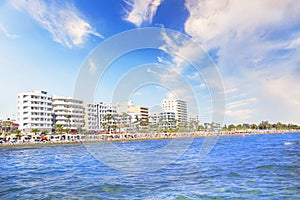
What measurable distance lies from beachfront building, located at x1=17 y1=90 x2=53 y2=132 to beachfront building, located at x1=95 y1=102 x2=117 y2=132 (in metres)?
24.6

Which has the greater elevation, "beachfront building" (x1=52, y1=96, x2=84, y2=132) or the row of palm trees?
"beachfront building" (x1=52, y1=96, x2=84, y2=132)

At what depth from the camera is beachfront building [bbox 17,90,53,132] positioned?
79938mm

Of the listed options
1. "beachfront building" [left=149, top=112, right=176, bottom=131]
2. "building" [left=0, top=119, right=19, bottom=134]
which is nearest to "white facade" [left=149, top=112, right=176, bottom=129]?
"beachfront building" [left=149, top=112, right=176, bottom=131]

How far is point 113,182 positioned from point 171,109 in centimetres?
11274

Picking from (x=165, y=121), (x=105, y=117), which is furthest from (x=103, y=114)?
(x=165, y=121)

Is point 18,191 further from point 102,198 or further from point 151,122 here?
point 151,122

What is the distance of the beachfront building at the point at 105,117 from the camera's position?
106875 millimetres

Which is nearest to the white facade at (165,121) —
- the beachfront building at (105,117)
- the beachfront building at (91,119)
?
the beachfront building at (105,117)

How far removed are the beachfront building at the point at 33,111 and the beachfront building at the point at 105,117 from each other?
24645mm

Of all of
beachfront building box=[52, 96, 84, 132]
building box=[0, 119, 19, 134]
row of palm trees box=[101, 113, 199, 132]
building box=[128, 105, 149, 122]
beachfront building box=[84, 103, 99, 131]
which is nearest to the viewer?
building box=[0, 119, 19, 134]

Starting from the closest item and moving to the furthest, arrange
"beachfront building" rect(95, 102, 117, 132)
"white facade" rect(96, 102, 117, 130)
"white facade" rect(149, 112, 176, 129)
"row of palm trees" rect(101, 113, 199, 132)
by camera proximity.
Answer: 1. "beachfront building" rect(95, 102, 117, 132)
2. "row of palm trees" rect(101, 113, 199, 132)
3. "white facade" rect(96, 102, 117, 130)
4. "white facade" rect(149, 112, 176, 129)

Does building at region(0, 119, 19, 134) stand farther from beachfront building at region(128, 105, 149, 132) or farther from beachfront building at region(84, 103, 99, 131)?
beachfront building at region(128, 105, 149, 132)

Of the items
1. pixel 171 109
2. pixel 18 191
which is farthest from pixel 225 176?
pixel 171 109

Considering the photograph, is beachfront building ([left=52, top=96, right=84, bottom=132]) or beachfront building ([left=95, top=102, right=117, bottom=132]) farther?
beachfront building ([left=95, top=102, right=117, bottom=132])
